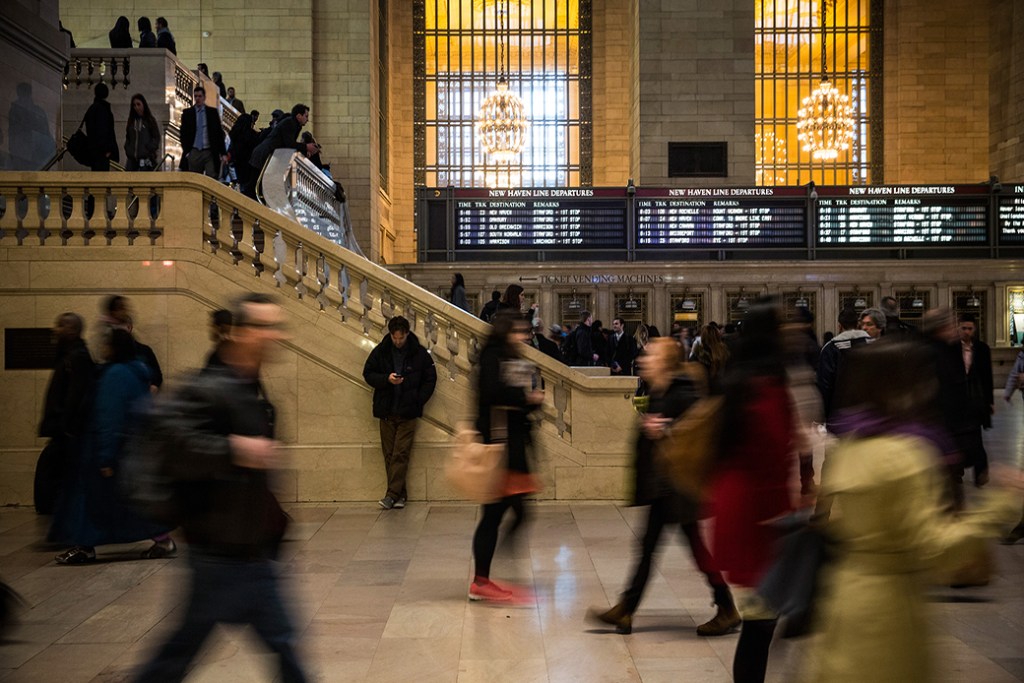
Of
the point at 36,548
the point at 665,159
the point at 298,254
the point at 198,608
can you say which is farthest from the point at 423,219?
the point at 198,608

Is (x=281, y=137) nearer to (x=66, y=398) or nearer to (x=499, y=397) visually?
(x=66, y=398)

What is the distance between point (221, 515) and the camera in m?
3.35

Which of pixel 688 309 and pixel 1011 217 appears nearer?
pixel 688 309

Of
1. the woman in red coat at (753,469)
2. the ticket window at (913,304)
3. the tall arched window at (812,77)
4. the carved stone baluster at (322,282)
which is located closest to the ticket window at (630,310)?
the ticket window at (913,304)

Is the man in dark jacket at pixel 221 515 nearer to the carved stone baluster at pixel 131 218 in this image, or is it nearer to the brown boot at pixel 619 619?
the brown boot at pixel 619 619

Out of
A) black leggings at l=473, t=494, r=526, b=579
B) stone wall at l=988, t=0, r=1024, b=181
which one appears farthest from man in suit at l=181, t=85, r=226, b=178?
stone wall at l=988, t=0, r=1024, b=181

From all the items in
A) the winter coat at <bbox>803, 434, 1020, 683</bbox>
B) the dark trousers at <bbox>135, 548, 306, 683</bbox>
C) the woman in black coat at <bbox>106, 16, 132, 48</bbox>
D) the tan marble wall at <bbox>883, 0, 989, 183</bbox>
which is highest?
the tan marble wall at <bbox>883, 0, 989, 183</bbox>

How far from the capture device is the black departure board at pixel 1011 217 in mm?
20031

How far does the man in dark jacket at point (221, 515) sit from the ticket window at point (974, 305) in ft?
64.5

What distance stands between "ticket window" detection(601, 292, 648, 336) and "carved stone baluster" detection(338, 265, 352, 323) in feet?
35.0

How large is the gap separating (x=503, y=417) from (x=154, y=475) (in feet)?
9.00

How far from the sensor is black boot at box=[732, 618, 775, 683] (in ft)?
12.1

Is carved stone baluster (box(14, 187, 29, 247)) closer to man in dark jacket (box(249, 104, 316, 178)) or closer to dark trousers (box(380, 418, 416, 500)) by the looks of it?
man in dark jacket (box(249, 104, 316, 178))

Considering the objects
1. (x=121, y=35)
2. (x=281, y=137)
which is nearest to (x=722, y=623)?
(x=281, y=137)
